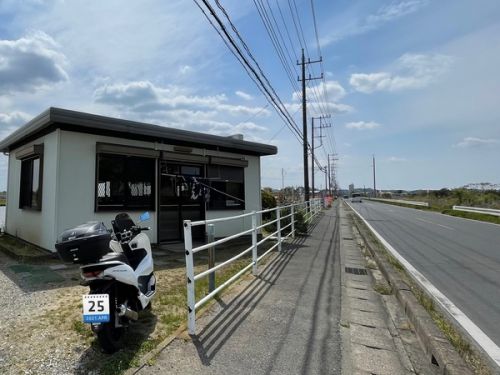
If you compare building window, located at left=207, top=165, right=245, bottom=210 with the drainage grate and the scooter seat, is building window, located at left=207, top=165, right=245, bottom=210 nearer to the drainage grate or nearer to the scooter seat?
the drainage grate

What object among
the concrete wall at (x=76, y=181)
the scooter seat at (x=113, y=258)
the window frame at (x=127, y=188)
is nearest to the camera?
the scooter seat at (x=113, y=258)

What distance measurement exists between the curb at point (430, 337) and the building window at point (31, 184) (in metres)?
8.13

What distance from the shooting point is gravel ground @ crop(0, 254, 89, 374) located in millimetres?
3127

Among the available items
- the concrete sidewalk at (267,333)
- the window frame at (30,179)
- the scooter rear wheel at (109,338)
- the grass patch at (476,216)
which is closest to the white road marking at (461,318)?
the concrete sidewalk at (267,333)

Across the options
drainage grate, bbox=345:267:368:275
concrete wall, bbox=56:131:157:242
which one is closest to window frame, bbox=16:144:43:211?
concrete wall, bbox=56:131:157:242

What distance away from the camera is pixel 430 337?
3637 mm

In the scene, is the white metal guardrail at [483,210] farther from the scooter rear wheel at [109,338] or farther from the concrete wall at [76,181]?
the scooter rear wheel at [109,338]

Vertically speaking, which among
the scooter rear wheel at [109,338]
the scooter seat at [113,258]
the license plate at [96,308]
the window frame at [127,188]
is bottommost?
the scooter rear wheel at [109,338]

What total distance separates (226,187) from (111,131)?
14.1 feet

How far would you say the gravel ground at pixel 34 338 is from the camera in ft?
10.3

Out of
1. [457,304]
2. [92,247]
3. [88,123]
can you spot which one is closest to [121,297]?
[92,247]

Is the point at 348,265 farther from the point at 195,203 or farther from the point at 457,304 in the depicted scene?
the point at 195,203

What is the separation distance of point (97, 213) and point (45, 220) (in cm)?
121

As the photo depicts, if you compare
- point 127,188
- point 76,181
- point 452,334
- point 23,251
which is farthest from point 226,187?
point 452,334
